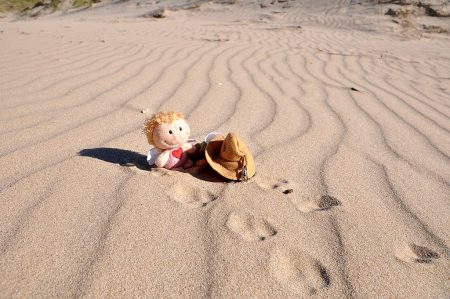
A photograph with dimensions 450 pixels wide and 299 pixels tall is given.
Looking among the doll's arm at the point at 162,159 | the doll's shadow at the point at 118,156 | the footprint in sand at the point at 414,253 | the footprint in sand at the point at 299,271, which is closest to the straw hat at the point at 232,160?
the doll's arm at the point at 162,159

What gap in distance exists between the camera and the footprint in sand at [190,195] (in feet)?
5.11

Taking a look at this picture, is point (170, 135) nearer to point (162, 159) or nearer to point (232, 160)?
point (162, 159)

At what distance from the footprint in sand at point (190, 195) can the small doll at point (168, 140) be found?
0.49ft

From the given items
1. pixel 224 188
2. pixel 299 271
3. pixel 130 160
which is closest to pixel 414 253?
pixel 299 271

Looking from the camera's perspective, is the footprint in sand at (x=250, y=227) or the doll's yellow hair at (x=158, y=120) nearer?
the footprint in sand at (x=250, y=227)

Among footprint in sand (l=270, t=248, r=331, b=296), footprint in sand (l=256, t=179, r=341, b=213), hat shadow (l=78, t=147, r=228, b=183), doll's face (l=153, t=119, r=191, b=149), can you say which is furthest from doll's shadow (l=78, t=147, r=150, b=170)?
footprint in sand (l=270, t=248, r=331, b=296)

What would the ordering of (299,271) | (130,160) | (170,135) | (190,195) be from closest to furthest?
(299,271) < (190,195) < (170,135) < (130,160)

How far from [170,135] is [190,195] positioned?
269 millimetres

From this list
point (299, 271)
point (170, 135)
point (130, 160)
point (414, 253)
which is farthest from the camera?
point (130, 160)

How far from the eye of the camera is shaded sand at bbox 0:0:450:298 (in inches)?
47.0

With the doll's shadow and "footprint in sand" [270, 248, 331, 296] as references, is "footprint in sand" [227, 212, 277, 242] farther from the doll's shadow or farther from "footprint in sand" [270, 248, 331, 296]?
the doll's shadow

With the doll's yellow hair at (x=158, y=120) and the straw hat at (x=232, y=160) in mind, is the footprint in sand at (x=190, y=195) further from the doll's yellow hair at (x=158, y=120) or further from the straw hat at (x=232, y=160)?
the doll's yellow hair at (x=158, y=120)

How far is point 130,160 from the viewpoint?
1.88 metres

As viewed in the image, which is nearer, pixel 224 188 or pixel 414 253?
pixel 414 253
